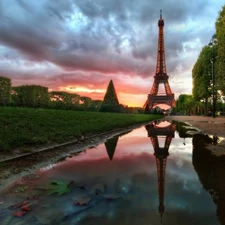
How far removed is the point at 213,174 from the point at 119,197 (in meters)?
2.29

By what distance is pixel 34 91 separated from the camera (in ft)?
78.0

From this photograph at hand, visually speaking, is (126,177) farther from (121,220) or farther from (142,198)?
(121,220)

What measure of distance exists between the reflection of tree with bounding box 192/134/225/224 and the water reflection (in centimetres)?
10

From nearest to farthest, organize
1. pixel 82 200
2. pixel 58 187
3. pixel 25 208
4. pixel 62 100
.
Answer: pixel 25 208 → pixel 82 200 → pixel 58 187 → pixel 62 100

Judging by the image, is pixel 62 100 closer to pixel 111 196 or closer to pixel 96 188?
pixel 96 188

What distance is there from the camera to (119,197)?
9.79 feet

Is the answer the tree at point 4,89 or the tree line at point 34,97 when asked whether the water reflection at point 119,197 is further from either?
the tree line at point 34,97

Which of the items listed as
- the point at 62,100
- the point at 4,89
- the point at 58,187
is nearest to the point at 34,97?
the point at 4,89

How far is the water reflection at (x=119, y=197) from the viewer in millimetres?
2403

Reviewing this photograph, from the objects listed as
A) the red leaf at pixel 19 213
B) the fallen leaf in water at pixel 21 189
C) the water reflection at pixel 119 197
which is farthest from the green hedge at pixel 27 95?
the red leaf at pixel 19 213

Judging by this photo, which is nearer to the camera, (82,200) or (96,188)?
(82,200)

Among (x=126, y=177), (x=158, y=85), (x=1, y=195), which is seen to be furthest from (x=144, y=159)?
(x=158, y=85)

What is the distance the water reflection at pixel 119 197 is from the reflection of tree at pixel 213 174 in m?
0.10

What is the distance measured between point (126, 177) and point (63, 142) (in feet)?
13.2
